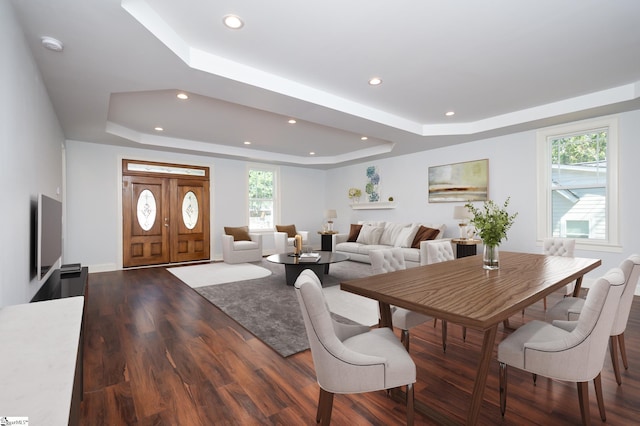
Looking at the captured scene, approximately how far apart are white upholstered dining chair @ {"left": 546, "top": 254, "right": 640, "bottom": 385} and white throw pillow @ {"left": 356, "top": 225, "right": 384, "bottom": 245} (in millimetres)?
4272

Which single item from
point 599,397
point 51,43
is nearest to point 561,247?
point 599,397

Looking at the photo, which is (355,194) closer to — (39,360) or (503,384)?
(503,384)

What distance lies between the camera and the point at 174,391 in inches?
76.5

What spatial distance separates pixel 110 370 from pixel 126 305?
172cm

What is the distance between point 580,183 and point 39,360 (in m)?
5.97

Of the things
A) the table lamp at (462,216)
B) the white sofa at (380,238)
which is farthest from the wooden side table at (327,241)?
the table lamp at (462,216)

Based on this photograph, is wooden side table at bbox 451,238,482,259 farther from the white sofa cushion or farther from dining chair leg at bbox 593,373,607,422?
dining chair leg at bbox 593,373,607,422

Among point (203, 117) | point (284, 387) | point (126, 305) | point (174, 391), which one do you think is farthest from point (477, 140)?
point (126, 305)

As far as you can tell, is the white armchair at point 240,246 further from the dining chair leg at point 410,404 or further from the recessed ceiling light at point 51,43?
the dining chair leg at point 410,404

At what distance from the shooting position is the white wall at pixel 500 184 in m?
3.95

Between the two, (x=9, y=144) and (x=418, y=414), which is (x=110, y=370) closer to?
(x=9, y=144)

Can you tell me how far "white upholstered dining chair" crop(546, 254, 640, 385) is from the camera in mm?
1777

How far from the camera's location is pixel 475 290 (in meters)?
1.63

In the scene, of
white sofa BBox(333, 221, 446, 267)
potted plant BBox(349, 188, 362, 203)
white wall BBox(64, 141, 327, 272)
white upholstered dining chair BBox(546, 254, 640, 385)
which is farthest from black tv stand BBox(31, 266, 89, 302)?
potted plant BBox(349, 188, 362, 203)
